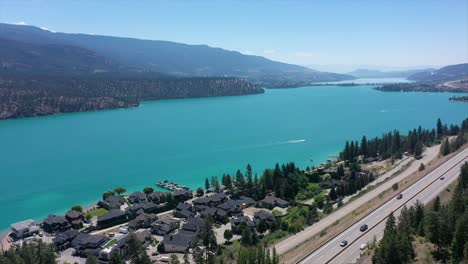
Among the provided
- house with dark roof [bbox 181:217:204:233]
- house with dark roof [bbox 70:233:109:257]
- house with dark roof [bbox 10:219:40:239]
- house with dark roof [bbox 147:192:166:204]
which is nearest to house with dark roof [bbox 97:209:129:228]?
house with dark roof [bbox 70:233:109:257]

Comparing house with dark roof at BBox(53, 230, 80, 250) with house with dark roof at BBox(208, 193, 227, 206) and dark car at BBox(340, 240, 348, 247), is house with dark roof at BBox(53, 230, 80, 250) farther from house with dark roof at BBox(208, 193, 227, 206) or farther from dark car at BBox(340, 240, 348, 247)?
dark car at BBox(340, 240, 348, 247)

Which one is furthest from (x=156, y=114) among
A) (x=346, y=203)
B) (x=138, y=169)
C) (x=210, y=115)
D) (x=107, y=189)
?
(x=346, y=203)

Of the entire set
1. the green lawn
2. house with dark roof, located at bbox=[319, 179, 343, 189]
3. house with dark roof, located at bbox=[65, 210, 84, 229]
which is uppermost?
house with dark roof, located at bbox=[319, 179, 343, 189]

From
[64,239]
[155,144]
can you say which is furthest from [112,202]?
[155,144]

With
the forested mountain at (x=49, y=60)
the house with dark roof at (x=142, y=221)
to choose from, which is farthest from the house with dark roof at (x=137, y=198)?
the forested mountain at (x=49, y=60)

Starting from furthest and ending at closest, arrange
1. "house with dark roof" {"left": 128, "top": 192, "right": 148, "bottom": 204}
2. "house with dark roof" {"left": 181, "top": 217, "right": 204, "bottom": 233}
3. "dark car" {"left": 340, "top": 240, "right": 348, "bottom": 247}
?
"house with dark roof" {"left": 128, "top": 192, "right": 148, "bottom": 204} < "house with dark roof" {"left": 181, "top": 217, "right": 204, "bottom": 233} < "dark car" {"left": 340, "top": 240, "right": 348, "bottom": 247}

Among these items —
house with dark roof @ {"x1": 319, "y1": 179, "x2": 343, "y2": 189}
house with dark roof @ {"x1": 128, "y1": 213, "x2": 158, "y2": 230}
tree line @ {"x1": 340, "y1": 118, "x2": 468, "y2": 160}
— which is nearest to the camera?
house with dark roof @ {"x1": 128, "y1": 213, "x2": 158, "y2": 230}
